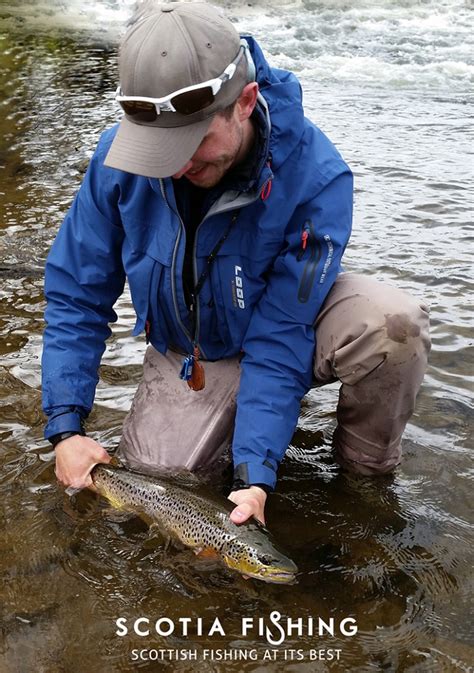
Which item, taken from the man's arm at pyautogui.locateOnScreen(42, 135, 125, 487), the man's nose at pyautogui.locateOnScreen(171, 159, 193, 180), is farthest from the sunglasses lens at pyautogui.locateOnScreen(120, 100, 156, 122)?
the man's arm at pyautogui.locateOnScreen(42, 135, 125, 487)

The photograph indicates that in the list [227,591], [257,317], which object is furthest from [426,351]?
[227,591]

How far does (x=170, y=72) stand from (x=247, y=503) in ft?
5.48

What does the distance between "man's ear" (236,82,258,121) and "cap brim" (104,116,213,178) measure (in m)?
0.20

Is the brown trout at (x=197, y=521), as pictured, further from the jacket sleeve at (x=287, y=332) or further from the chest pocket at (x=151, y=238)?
the chest pocket at (x=151, y=238)

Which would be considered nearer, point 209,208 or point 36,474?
point 209,208

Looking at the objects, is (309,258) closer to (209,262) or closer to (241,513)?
(209,262)

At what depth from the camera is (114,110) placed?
12.3 metres

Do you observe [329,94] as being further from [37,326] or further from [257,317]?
[257,317]

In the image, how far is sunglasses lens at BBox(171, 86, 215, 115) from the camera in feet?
9.23

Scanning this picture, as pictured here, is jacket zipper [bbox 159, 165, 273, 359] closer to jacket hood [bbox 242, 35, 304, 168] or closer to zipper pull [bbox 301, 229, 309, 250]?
jacket hood [bbox 242, 35, 304, 168]

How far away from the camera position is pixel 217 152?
307 cm

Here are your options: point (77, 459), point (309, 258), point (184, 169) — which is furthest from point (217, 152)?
point (77, 459)

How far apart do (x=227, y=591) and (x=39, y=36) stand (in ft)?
70.4

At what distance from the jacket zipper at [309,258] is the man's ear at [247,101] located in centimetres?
55
